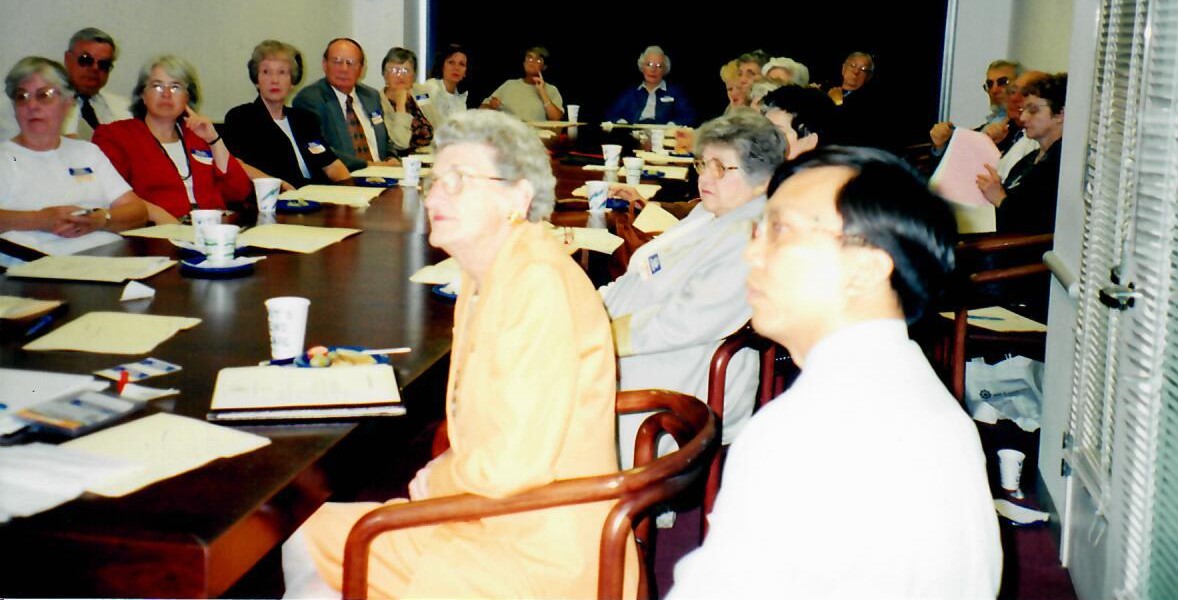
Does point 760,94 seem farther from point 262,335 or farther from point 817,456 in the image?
point 817,456

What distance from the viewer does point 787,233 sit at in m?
1.08

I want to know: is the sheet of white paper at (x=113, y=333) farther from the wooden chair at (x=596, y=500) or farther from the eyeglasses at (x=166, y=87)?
the eyeglasses at (x=166, y=87)

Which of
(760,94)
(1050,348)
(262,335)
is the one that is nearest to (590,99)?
(760,94)

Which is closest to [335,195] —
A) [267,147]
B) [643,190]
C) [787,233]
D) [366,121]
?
[267,147]

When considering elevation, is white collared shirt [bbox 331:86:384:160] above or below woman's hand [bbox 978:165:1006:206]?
above

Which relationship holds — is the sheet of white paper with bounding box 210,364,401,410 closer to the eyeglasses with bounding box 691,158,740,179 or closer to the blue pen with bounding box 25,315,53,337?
the blue pen with bounding box 25,315,53,337

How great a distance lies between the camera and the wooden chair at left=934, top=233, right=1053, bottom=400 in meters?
2.62

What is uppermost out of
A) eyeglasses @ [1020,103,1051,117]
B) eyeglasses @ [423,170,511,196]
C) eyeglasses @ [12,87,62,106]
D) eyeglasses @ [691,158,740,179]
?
eyeglasses @ [1020,103,1051,117]

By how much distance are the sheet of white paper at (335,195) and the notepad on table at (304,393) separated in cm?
197

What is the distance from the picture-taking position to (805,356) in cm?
109

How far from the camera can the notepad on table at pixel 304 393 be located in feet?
4.38

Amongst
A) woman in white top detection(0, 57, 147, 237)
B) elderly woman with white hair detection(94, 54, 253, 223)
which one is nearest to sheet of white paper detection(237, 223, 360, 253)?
woman in white top detection(0, 57, 147, 237)

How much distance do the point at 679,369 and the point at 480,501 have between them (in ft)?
3.67

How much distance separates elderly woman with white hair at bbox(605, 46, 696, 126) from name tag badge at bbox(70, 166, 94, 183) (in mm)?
5452
